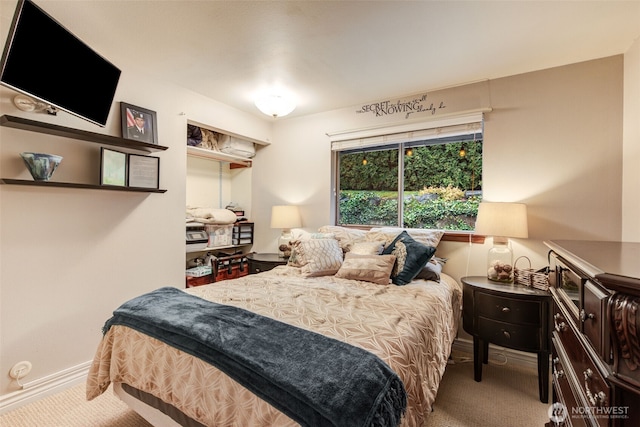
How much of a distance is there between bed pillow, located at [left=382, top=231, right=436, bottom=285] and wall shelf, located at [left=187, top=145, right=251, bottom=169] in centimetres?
235

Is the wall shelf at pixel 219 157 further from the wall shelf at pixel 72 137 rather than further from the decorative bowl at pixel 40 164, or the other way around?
the decorative bowl at pixel 40 164

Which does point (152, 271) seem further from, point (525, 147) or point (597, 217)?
point (597, 217)

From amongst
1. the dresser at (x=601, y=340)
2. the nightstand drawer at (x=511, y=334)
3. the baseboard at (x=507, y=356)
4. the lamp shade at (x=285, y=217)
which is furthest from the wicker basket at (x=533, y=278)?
the lamp shade at (x=285, y=217)

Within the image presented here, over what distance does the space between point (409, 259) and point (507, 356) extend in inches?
49.0

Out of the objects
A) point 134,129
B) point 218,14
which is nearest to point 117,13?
point 218,14

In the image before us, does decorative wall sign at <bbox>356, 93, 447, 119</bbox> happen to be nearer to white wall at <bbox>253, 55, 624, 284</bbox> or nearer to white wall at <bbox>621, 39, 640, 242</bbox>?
white wall at <bbox>253, 55, 624, 284</bbox>

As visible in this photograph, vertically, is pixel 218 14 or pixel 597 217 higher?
pixel 218 14

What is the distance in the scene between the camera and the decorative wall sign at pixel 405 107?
2.79 metres

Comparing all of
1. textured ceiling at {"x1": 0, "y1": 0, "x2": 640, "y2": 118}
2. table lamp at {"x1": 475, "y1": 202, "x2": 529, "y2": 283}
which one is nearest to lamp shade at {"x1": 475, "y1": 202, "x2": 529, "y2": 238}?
table lamp at {"x1": 475, "y1": 202, "x2": 529, "y2": 283}

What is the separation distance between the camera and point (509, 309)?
2002mm

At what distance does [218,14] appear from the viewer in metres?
1.76

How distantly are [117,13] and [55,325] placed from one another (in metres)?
2.14

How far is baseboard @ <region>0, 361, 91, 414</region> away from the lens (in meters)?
1.82

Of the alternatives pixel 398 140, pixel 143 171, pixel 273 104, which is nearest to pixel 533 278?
pixel 398 140
